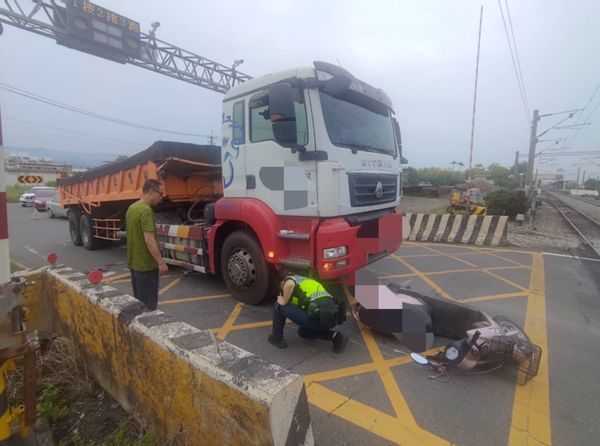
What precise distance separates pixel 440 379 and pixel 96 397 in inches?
109

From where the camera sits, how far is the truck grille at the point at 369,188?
3.83 m

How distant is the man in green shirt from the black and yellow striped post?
1588mm

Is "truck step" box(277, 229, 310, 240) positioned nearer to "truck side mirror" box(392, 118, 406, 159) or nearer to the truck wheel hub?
the truck wheel hub

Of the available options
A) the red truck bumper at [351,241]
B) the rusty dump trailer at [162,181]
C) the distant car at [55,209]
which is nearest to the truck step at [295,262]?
the red truck bumper at [351,241]

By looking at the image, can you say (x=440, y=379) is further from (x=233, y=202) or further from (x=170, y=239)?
(x=170, y=239)

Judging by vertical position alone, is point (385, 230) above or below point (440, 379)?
above

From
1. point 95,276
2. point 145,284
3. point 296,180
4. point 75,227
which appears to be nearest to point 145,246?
point 145,284

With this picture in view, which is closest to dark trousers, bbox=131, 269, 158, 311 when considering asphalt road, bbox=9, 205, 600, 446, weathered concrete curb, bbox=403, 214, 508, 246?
asphalt road, bbox=9, 205, 600, 446

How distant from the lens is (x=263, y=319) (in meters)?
4.11

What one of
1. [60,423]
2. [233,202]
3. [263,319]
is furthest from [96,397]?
[233,202]

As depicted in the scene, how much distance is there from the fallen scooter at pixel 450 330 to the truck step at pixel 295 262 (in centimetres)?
69

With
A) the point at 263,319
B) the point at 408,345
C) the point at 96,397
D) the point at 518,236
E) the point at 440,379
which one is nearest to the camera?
the point at 96,397

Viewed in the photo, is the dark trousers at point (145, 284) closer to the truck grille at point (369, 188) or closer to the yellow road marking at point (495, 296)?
the truck grille at point (369, 188)

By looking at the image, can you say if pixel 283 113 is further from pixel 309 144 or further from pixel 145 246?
pixel 145 246
